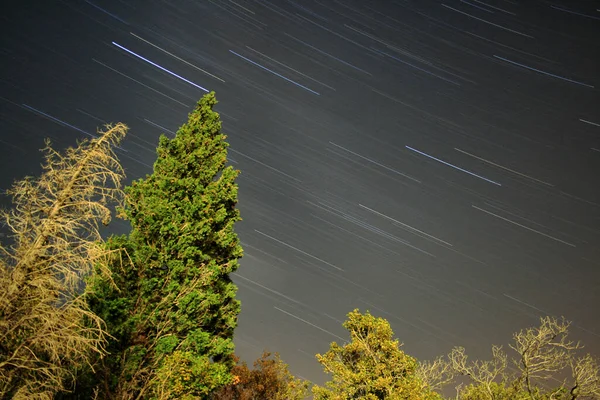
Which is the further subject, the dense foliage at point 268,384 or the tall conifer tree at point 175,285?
the dense foliage at point 268,384

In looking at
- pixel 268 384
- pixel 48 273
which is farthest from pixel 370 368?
pixel 48 273

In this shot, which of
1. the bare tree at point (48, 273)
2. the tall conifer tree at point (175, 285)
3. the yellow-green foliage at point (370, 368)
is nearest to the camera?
the bare tree at point (48, 273)

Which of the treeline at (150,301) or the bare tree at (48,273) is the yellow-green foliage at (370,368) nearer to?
the treeline at (150,301)

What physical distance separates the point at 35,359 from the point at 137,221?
19.1ft

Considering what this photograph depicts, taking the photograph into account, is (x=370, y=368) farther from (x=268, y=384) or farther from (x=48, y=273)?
(x=48, y=273)

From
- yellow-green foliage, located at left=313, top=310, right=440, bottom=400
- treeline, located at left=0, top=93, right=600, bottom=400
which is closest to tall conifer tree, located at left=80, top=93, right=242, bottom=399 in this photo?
treeline, located at left=0, top=93, right=600, bottom=400

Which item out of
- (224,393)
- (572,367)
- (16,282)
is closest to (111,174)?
(16,282)

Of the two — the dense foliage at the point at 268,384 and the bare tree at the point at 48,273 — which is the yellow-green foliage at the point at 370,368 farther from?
the bare tree at the point at 48,273

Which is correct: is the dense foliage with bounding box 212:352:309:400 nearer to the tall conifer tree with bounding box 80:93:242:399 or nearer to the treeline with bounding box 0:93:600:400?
the treeline with bounding box 0:93:600:400

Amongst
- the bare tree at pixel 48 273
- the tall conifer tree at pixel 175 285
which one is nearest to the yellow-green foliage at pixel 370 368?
the tall conifer tree at pixel 175 285

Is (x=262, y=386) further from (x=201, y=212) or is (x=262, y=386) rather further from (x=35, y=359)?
(x=35, y=359)

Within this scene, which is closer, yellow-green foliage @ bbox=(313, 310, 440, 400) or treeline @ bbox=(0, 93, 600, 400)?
treeline @ bbox=(0, 93, 600, 400)

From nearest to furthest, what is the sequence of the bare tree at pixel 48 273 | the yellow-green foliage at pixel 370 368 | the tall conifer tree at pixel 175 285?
the bare tree at pixel 48 273
the tall conifer tree at pixel 175 285
the yellow-green foliage at pixel 370 368

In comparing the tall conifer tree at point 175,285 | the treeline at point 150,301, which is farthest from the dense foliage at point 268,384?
the tall conifer tree at point 175,285
